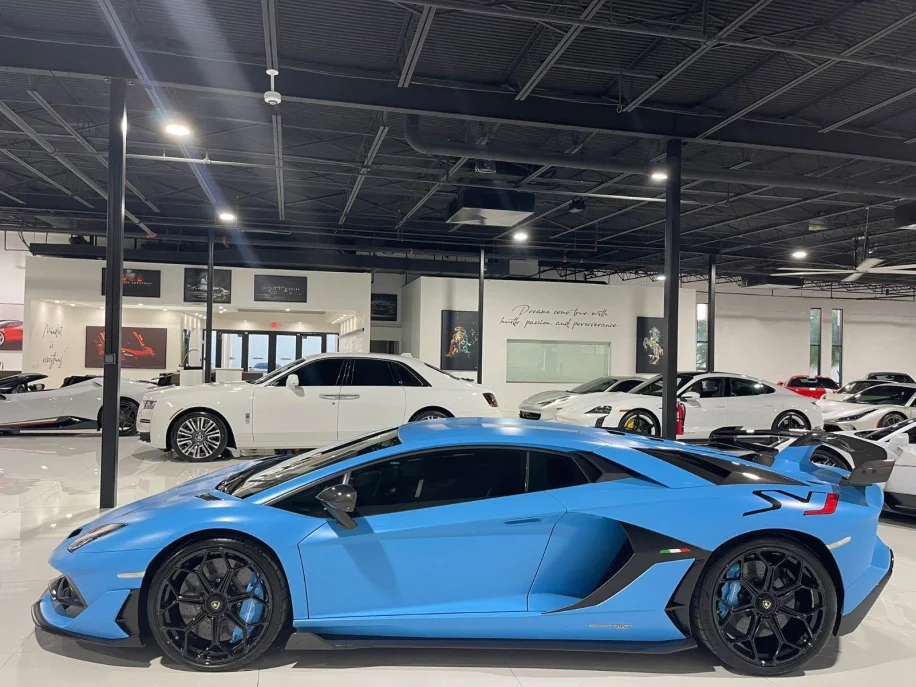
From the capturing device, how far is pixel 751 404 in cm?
1149

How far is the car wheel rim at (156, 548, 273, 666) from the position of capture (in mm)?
2947

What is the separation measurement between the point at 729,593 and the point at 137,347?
20239 mm

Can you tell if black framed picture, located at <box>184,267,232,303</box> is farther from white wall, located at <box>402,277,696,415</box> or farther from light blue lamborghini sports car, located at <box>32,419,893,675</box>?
light blue lamborghini sports car, located at <box>32,419,893,675</box>

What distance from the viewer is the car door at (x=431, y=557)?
9.64 feet

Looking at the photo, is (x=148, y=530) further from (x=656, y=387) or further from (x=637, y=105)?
(x=656, y=387)

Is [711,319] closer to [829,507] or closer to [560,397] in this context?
[560,397]

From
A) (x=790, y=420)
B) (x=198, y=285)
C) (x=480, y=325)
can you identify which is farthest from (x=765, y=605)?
(x=198, y=285)

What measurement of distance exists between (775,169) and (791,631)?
436 inches

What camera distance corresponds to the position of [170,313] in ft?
67.8

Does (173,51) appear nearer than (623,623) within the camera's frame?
No

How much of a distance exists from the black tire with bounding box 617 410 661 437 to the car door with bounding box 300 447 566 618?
8138 millimetres

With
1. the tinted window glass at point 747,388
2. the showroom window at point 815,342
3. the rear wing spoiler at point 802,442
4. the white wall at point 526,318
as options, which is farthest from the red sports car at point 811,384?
the rear wing spoiler at point 802,442

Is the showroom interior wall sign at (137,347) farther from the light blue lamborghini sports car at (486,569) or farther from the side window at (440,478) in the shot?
the side window at (440,478)

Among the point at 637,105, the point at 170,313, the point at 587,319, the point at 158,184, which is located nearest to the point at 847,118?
the point at 637,105
